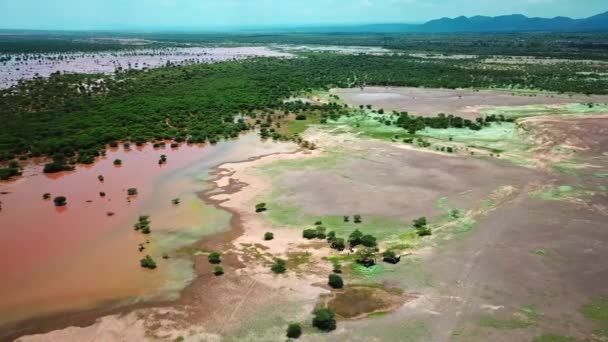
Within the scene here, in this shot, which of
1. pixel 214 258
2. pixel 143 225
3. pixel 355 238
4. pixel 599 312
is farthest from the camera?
pixel 143 225

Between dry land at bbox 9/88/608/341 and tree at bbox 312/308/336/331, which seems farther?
dry land at bbox 9/88/608/341

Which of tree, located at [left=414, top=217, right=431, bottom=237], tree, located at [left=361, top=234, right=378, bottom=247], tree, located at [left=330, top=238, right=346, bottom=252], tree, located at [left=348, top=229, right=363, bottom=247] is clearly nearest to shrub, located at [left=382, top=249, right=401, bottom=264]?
tree, located at [left=361, top=234, right=378, bottom=247]

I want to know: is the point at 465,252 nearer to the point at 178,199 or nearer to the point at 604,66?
the point at 178,199

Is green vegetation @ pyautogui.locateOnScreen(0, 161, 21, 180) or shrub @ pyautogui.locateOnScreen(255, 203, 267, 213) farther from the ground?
green vegetation @ pyautogui.locateOnScreen(0, 161, 21, 180)

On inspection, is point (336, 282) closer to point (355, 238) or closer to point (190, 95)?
point (355, 238)

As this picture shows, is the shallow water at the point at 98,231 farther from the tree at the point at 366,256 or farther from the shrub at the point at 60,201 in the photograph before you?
the tree at the point at 366,256

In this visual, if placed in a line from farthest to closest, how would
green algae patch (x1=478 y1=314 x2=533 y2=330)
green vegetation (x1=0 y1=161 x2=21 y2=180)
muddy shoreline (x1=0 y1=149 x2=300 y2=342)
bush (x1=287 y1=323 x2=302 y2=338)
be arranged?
1. green vegetation (x1=0 y1=161 x2=21 y2=180)
2. muddy shoreline (x1=0 y1=149 x2=300 y2=342)
3. green algae patch (x1=478 y1=314 x2=533 y2=330)
4. bush (x1=287 y1=323 x2=302 y2=338)

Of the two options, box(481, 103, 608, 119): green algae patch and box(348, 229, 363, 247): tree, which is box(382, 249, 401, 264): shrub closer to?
box(348, 229, 363, 247): tree

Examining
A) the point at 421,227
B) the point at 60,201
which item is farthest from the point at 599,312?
the point at 60,201
